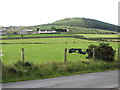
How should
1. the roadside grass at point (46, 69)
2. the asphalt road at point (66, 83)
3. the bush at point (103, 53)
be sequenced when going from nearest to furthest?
1. the asphalt road at point (66, 83)
2. the roadside grass at point (46, 69)
3. the bush at point (103, 53)

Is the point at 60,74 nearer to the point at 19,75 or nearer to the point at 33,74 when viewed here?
the point at 33,74

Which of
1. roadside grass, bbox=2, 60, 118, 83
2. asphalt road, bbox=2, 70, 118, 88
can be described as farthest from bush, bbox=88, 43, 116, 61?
asphalt road, bbox=2, 70, 118, 88

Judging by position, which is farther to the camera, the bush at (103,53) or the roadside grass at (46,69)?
the bush at (103,53)

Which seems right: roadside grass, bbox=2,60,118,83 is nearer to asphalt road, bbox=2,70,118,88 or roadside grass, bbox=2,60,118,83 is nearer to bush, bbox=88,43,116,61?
asphalt road, bbox=2,70,118,88

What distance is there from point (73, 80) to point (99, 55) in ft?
22.0

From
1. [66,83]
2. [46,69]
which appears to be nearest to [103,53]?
[46,69]

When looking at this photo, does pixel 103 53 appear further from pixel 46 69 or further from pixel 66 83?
pixel 66 83

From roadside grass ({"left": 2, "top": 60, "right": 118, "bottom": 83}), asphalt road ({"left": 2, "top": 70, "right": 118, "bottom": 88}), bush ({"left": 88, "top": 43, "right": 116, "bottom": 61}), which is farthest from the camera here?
bush ({"left": 88, "top": 43, "right": 116, "bottom": 61})

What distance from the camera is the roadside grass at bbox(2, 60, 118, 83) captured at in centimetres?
1185

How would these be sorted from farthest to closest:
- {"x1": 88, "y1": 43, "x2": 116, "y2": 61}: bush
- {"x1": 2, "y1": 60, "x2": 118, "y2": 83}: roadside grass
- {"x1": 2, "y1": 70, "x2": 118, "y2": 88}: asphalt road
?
1. {"x1": 88, "y1": 43, "x2": 116, "y2": 61}: bush
2. {"x1": 2, "y1": 60, "x2": 118, "y2": 83}: roadside grass
3. {"x1": 2, "y1": 70, "x2": 118, "y2": 88}: asphalt road

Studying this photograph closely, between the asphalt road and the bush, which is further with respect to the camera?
the bush

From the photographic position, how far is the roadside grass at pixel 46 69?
11852 mm

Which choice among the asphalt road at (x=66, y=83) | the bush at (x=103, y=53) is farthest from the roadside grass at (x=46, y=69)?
the bush at (x=103, y=53)

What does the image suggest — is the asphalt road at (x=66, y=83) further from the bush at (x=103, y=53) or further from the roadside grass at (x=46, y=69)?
the bush at (x=103, y=53)
